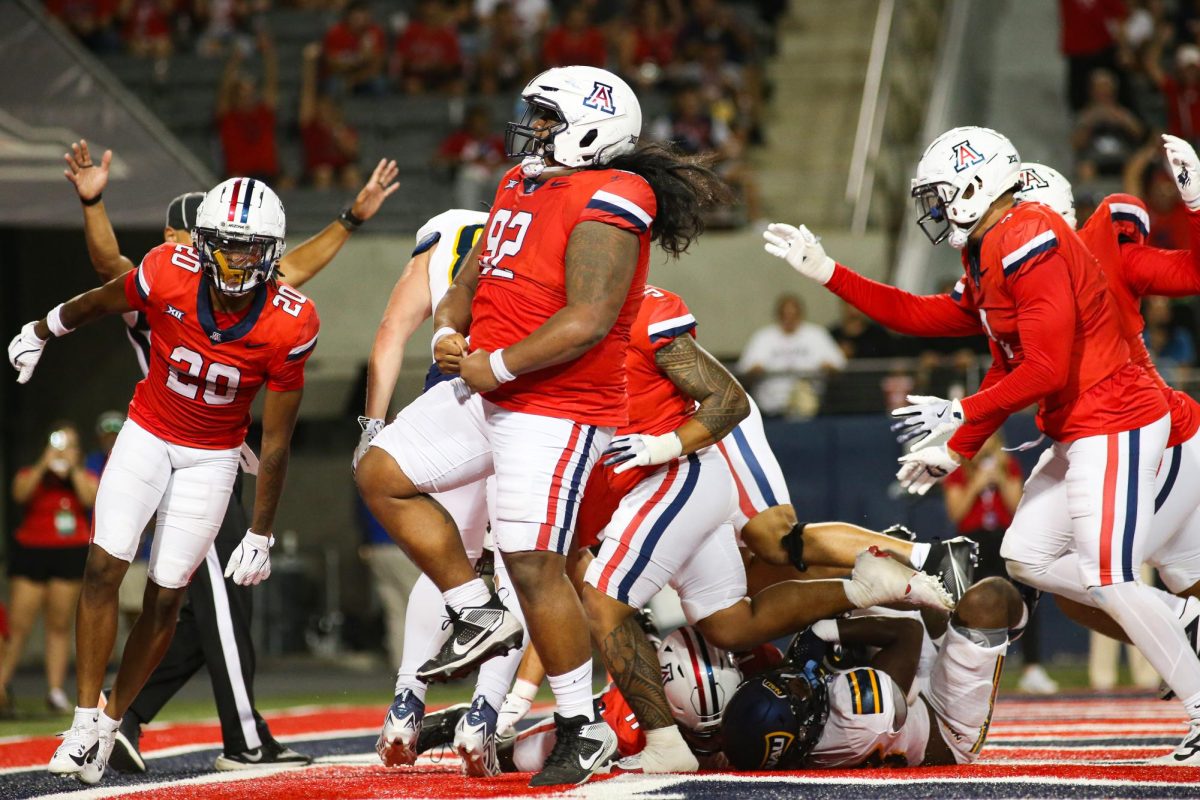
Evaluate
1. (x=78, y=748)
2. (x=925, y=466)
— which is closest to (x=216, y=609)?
(x=78, y=748)

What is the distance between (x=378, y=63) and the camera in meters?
13.9

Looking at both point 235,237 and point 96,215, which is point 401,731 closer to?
point 235,237

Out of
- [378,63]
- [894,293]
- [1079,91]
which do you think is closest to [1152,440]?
[894,293]

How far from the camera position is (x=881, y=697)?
15.3 feet

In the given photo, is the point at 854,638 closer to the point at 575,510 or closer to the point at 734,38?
the point at 575,510

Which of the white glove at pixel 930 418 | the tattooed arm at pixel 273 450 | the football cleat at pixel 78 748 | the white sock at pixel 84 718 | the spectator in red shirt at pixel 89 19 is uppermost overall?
the spectator in red shirt at pixel 89 19

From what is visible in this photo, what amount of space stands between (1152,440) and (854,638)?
1106 millimetres

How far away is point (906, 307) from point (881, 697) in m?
1.35

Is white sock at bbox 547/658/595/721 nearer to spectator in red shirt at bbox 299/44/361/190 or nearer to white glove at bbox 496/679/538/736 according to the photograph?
white glove at bbox 496/679/538/736

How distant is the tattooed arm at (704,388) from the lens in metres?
4.82

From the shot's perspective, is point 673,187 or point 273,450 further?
point 273,450

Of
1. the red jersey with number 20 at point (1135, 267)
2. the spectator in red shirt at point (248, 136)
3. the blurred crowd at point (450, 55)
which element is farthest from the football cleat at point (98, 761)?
the spectator in red shirt at point (248, 136)

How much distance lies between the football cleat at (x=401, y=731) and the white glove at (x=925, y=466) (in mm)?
1678

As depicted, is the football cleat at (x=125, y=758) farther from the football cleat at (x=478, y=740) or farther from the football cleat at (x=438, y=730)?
the football cleat at (x=478, y=740)
